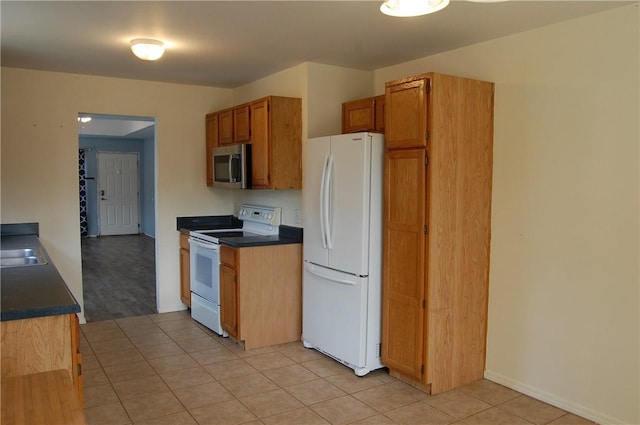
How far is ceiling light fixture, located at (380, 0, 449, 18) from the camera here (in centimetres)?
218

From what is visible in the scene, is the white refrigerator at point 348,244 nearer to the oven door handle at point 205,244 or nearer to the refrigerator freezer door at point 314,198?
the refrigerator freezer door at point 314,198

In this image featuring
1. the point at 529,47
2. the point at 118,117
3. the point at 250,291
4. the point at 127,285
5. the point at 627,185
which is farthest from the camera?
the point at 127,285

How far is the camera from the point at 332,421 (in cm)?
298

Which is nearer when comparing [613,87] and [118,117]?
A: [613,87]

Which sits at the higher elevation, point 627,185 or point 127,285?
point 627,185

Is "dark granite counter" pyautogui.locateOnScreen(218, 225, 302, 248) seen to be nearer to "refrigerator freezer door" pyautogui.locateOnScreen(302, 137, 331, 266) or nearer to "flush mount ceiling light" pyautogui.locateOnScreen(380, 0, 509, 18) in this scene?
"refrigerator freezer door" pyautogui.locateOnScreen(302, 137, 331, 266)

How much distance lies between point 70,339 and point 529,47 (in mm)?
3019

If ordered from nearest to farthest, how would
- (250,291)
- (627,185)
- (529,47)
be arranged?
(627,185), (529,47), (250,291)

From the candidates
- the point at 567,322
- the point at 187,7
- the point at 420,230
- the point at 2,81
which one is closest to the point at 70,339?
the point at 187,7

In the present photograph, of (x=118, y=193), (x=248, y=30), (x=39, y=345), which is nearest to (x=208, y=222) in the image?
(x=248, y=30)

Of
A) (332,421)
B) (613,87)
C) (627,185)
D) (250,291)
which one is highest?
(613,87)

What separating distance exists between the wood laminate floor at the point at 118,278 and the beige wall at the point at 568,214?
3.67 meters

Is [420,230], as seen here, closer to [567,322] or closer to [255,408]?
[567,322]

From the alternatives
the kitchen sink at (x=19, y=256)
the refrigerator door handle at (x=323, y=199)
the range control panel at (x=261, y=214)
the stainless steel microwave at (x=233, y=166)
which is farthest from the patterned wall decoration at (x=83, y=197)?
the refrigerator door handle at (x=323, y=199)
